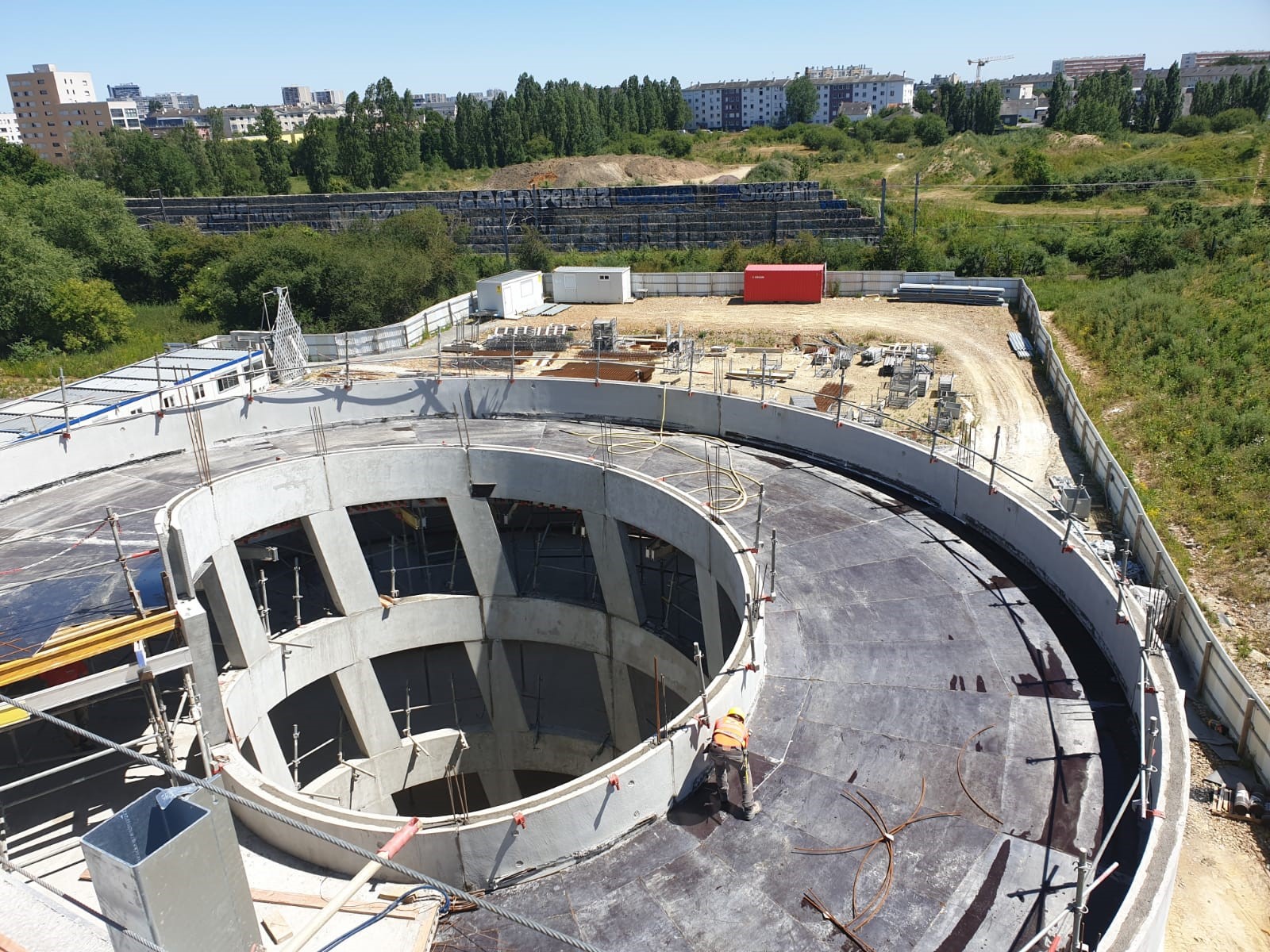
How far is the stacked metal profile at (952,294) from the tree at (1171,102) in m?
75.7

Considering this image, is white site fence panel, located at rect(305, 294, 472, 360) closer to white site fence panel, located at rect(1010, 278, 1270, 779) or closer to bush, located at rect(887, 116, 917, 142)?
white site fence panel, located at rect(1010, 278, 1270, 779)

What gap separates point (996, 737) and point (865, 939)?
15.8 ft

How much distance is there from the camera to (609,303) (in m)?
58.9

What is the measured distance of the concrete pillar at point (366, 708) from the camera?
88.1 ft

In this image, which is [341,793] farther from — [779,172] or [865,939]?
[779,172]

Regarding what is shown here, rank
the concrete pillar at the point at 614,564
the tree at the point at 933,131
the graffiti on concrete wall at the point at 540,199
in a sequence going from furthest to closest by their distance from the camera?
the tree at the point at 933,131, the graffiti on concrete wall at the point at 540,199, the concrete pillar at the point at 614,564

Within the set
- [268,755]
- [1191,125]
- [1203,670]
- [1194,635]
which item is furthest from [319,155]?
[1203,670]

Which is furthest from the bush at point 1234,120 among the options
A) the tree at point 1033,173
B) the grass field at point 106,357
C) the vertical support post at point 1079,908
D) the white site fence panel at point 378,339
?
the vertical support post at point 1079,908

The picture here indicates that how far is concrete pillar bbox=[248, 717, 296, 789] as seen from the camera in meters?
22.6

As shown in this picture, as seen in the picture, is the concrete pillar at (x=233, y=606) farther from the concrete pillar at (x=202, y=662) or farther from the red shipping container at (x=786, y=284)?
the red shipping container at (x=786, y=284)

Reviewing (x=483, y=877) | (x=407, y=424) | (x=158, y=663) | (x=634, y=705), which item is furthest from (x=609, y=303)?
(x=483, y=877)

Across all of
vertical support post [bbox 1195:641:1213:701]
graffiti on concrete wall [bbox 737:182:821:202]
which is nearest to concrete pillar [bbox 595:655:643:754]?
vertical support post [bbox 1195:641:1213:701]

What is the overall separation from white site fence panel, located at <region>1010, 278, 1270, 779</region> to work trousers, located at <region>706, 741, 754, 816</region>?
33.0 ft

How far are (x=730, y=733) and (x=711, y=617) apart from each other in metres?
8.80
